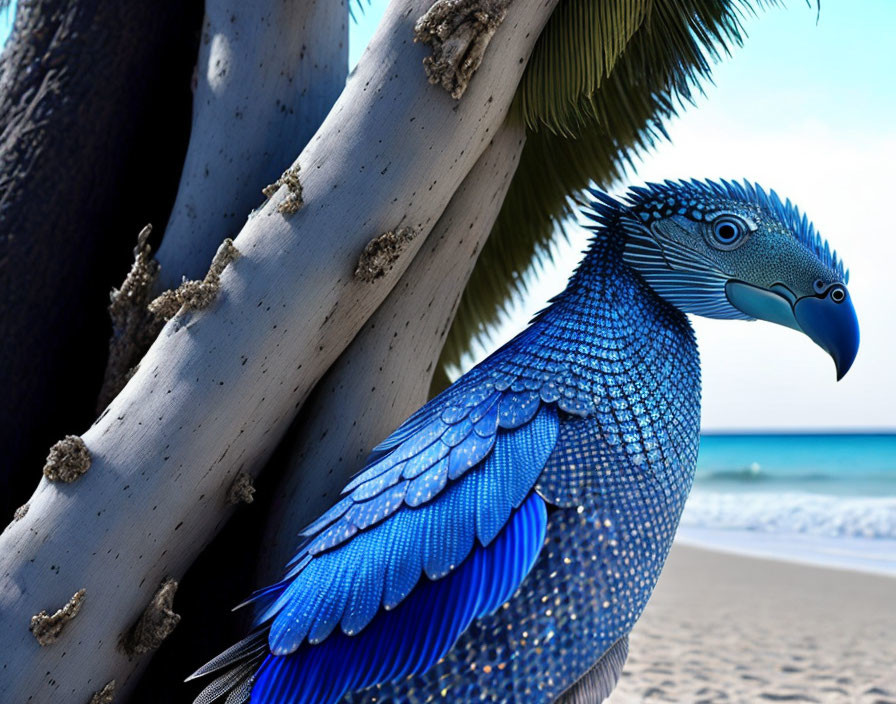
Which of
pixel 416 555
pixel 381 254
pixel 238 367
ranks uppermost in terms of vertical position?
pixel 381 254

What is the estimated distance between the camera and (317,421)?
241 centimetres

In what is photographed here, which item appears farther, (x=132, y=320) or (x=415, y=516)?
(x=132, y=320)

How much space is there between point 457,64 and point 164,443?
1216mm

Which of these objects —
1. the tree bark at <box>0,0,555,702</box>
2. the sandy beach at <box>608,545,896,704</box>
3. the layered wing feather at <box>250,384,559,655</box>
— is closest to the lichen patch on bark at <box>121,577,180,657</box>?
the tree bark at <box>0,0,555,702</box>

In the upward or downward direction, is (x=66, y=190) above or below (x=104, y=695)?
above

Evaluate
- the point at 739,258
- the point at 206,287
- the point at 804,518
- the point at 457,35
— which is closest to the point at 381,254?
the point at 206,287

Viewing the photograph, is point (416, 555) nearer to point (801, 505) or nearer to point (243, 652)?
point (243, 652)

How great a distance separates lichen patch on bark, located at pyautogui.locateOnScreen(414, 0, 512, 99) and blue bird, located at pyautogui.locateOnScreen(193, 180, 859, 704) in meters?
0.58

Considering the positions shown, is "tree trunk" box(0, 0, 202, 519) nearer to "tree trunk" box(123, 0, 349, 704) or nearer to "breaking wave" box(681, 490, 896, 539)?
"tree trunk" box(123, 0, 349, 704)

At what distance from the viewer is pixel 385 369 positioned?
244cm

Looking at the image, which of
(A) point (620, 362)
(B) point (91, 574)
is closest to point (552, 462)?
(A) point (620, 362)

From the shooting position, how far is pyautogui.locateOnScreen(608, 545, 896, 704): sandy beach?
5527 mm

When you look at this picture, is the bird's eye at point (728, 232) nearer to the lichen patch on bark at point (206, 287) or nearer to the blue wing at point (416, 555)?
the blue wing at point (416, 555)

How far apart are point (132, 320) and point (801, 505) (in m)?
15.7
